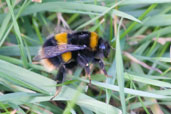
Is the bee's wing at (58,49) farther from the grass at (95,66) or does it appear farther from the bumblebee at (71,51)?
the grass at (95,66)

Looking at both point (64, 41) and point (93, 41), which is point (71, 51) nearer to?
point (64, 41)

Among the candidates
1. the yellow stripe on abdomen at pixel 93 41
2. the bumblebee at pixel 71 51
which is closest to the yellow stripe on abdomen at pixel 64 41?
→ the bumblebee at pixel 71 51

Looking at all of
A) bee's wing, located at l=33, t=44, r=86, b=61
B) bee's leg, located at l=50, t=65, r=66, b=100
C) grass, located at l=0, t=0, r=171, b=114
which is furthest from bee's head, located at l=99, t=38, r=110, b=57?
bee's leg, located at l=50, t=65, r=66, b=100

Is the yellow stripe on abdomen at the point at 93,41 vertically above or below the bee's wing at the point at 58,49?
above

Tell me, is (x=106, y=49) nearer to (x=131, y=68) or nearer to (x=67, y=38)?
(x=67, y=38)

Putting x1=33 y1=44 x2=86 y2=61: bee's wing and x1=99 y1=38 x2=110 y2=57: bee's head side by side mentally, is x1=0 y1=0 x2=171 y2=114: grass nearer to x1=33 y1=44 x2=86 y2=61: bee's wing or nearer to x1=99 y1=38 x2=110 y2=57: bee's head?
x1=99 y1=38 x2=110 y2=57: bee's head

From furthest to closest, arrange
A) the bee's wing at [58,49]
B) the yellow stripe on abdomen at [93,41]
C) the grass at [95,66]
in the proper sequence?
the yellow stripe on abdomen at [93,41] → the bee's wing at [58,49] → the grass at [95,66]
